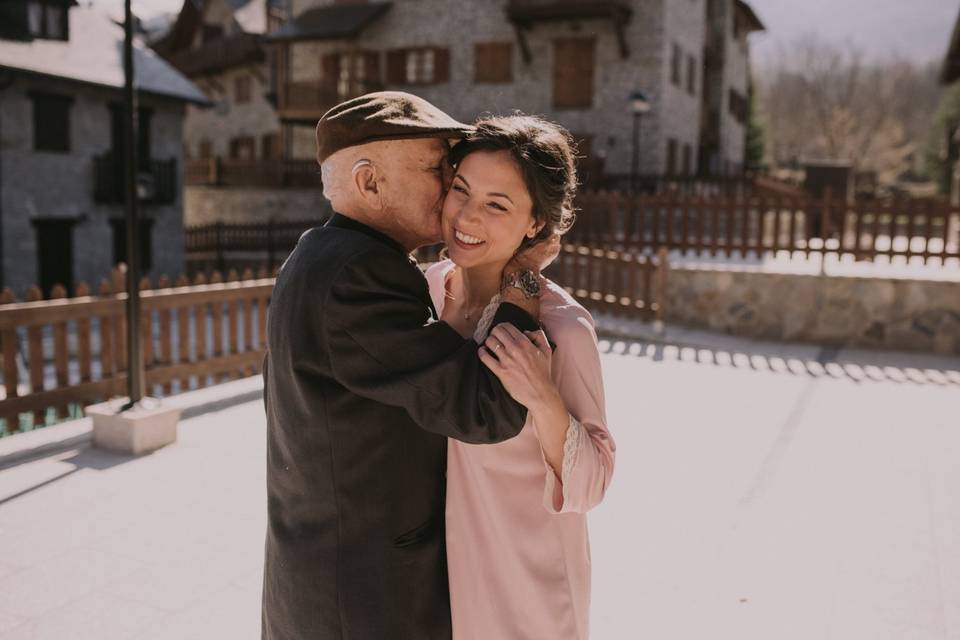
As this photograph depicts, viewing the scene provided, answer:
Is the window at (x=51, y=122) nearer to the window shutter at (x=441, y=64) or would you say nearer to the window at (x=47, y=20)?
the window at (x=47, y=20)

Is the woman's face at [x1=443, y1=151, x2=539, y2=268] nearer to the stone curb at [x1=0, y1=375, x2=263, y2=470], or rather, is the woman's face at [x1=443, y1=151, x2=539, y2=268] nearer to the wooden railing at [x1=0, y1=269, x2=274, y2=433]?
the stone curb at [x1=0, y1=375, x2=263, y2=470]

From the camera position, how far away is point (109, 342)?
7.50m

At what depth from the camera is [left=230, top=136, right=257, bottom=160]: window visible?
3469cm

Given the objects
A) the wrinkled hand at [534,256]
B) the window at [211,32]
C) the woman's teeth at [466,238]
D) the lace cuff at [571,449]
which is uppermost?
the window at [211,32]

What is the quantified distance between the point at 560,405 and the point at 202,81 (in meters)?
40.1

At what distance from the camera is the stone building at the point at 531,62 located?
2384 cm

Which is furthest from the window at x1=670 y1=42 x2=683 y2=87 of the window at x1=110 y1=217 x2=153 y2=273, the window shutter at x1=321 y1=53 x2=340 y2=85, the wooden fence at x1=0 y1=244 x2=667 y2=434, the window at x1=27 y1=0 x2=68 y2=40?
the window at x1=27 y1=0 x2=68 y2=40

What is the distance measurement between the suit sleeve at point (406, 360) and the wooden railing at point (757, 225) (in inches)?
432

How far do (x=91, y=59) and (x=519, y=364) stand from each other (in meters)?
21.7

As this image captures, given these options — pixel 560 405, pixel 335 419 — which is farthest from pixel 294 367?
pixel 560 405

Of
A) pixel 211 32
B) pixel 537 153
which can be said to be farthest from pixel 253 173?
pixel 537 153

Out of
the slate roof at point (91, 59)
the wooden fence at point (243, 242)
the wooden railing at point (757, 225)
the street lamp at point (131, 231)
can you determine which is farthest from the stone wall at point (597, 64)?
the street lamp at point (131, 231)

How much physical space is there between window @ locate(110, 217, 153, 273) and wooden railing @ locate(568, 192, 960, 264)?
39.1ft

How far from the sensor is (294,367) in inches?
67.9
